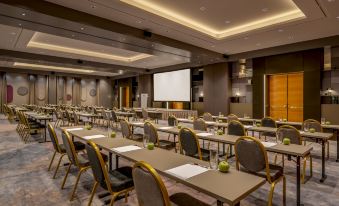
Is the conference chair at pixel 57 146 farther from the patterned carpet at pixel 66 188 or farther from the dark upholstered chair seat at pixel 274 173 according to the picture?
the dark upholstered chair seat at pixel 274 173

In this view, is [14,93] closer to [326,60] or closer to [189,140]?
[189,140]

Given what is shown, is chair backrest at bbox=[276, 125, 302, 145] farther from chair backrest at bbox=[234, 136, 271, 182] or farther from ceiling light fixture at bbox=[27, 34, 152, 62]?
ceiling light fixture at bbox=[27, 34, 152, 62]

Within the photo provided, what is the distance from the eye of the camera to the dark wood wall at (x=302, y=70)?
323 inches

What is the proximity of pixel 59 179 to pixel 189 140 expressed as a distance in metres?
2.28

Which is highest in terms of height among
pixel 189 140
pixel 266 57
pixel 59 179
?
pixel 266 57

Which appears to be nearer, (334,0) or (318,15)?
(334,0)

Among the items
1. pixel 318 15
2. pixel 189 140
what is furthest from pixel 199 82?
pixel 189 140

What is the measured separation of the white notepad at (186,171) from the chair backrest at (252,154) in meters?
0.85

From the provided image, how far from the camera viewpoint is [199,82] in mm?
13914

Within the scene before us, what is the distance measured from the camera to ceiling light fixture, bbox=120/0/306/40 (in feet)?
19.0

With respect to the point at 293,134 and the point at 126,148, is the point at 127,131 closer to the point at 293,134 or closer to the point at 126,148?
the point at 126,148

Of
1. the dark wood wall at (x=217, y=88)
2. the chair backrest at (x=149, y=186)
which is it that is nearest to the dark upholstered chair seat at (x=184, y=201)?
the chair backrest at (x=149, y=186)

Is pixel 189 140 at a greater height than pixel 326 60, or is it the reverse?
pixel 326 60

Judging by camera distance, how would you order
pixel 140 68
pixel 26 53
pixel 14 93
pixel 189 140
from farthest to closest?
pixel 14 93, pixel 140 68, pixel 26 53, pixel 189 140
